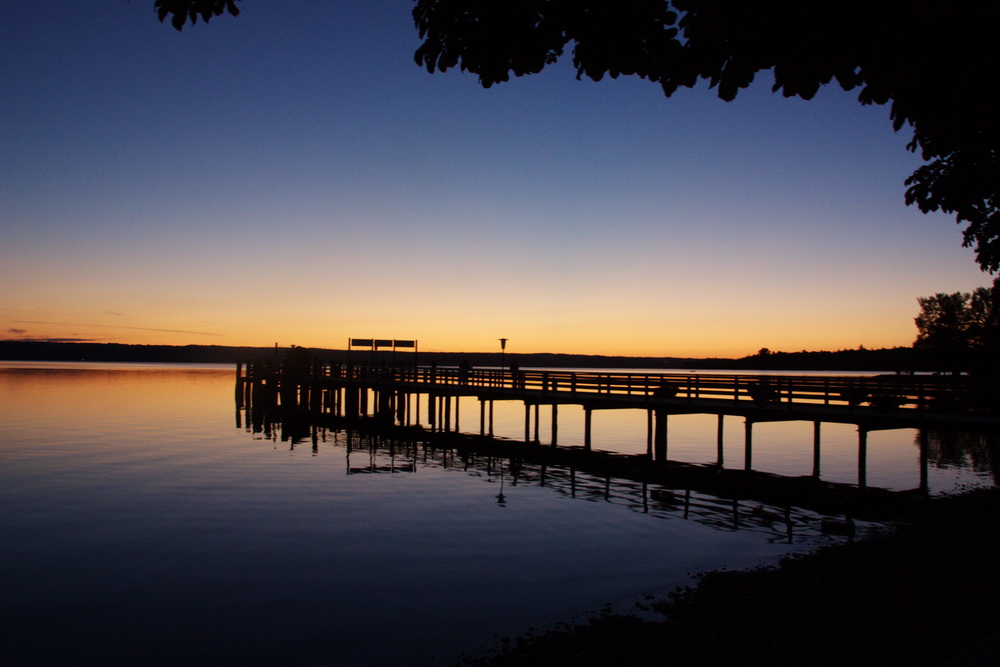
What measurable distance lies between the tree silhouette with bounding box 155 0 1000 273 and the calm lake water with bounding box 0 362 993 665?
23.8 ft

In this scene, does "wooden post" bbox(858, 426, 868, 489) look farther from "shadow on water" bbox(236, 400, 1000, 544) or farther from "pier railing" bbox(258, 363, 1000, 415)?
"pier railing" bbox(258, 363, 1000, 415)

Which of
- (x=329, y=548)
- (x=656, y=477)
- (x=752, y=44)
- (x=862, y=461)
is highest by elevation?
(x=752, y=44)

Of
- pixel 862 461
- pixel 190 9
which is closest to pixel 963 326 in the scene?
pixel 862 461

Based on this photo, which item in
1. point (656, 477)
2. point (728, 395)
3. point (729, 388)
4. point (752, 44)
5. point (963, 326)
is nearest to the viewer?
point (752, 44)

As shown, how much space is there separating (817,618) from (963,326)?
293 feet

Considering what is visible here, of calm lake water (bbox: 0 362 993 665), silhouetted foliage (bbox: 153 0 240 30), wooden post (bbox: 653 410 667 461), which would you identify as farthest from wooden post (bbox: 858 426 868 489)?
silhouetted foliage (bbox: 153 0 240 30)

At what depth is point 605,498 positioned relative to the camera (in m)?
20.0

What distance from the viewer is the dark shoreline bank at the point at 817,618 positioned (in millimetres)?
7715

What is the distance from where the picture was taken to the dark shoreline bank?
771 cm

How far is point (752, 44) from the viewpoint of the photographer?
508 centimetres

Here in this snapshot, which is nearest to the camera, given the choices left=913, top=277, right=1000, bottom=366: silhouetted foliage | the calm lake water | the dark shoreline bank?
the dark shoreline bank

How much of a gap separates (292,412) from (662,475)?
33180mm

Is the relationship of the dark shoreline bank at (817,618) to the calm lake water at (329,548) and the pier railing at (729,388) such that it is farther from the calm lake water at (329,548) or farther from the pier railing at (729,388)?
the pier railing at (729,388)

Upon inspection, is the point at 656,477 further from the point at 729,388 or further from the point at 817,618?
the point at 817,618
